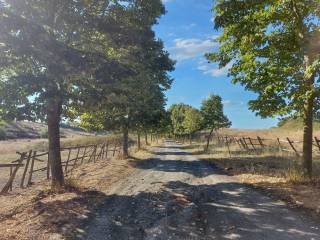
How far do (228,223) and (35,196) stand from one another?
8342 mm

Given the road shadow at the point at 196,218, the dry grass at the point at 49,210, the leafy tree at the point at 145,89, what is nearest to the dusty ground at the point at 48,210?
the dry grass at the point at 49,210

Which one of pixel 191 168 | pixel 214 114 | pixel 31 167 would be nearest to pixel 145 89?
pixel 191 168

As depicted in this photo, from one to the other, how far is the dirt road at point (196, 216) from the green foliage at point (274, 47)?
13.1ft

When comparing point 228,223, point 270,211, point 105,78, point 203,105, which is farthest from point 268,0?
point 203,105

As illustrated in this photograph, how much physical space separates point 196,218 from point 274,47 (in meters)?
8.31

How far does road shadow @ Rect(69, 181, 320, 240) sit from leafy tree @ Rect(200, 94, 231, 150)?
31172 mm

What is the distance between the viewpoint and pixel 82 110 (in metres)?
15.9

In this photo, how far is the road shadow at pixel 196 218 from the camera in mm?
8742

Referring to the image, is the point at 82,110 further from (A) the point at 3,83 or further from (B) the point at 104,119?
(B) the point at 104,119

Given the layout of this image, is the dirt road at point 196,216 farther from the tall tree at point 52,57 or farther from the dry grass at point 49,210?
the tall tree at point 52,57

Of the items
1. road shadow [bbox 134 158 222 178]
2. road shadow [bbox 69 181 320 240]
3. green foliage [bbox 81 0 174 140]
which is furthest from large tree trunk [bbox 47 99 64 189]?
road shadow [bbox 134 158 222 178]

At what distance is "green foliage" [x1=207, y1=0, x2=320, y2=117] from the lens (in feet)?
45.4

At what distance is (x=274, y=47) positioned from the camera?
15.0 meters

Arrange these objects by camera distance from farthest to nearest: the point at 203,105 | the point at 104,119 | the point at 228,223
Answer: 1. the point at 203,105
2. the point at 104,119
3. the point at 228,223
